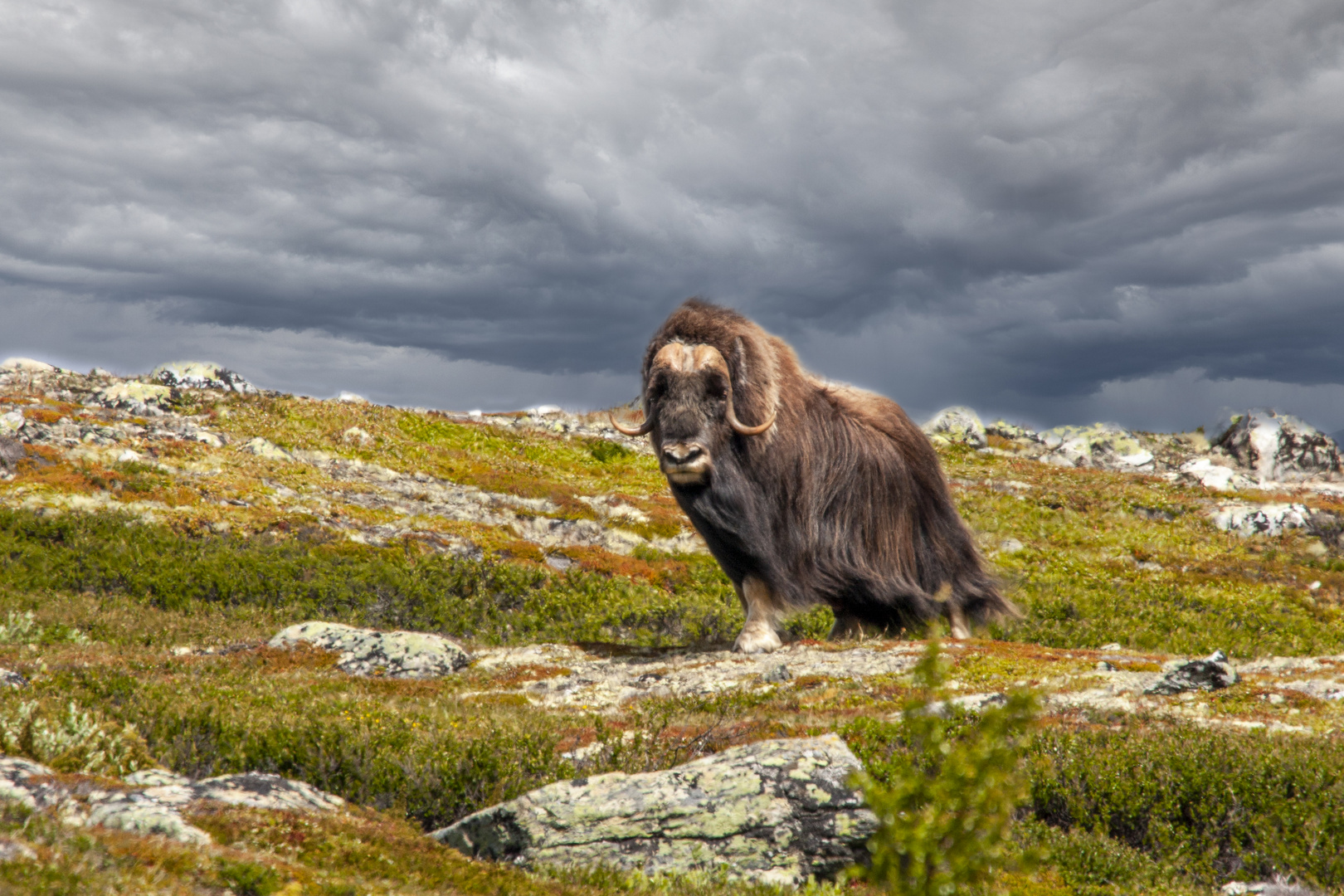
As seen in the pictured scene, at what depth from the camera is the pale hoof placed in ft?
38.2

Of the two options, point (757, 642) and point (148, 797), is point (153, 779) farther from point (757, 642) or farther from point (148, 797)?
point (757, 642)

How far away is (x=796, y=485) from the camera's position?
11883 mm

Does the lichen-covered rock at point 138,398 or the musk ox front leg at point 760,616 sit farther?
the lichen-covered rock at point 138,398

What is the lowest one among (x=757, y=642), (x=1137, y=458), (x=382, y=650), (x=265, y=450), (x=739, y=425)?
(x=382, y=650)

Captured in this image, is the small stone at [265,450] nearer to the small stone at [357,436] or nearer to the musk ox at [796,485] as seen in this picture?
the small stone at [357,436]

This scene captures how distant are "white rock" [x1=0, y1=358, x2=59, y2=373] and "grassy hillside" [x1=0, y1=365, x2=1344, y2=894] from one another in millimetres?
24304

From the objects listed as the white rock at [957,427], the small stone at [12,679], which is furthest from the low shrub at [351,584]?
the white rock at [957,427]

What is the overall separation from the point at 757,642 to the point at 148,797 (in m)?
8.28

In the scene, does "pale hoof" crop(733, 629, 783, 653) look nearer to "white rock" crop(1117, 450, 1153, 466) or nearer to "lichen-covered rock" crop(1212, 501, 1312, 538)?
"lichen-covered rock" crop(1212, 501, 1312, 538)

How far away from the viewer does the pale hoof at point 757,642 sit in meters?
11.7

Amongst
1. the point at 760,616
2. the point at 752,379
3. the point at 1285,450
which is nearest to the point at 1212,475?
the point at 1285,450

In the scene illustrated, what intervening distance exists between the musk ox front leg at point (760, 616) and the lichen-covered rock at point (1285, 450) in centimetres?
4555

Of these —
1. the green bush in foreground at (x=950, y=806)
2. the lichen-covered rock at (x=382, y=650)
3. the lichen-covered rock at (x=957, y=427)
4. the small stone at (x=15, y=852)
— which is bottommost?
the lichen-covered rock at (x=382, y=650)

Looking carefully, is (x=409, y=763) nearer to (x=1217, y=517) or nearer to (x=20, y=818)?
(x=20, y=818)
